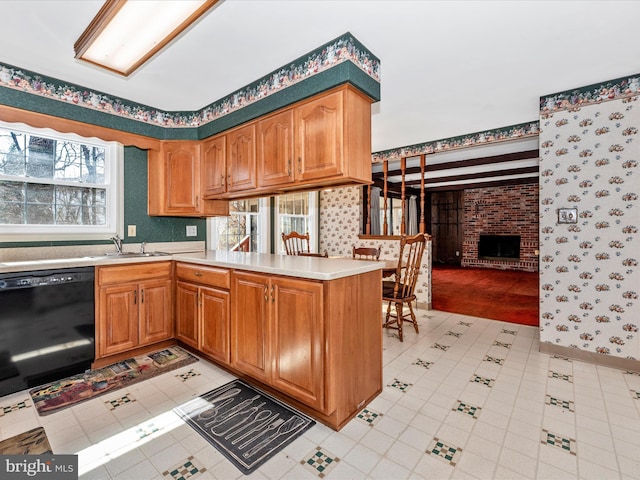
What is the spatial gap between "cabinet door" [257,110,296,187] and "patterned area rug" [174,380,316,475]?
164 centimetres

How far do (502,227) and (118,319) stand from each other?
967 cm

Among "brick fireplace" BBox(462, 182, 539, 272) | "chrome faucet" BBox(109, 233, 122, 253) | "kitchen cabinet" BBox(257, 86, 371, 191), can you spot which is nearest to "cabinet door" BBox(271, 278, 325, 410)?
"kitchen cabinet" BBox(257, 86, 371, 191)

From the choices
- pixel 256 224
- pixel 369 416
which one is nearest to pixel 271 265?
pixel 369 416

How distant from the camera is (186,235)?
12.3 feet

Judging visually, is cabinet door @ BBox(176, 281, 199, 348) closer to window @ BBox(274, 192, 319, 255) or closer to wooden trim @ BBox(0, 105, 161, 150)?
wooden trim @ BBox(0, 105, 161, 150)

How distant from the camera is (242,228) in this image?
461 cm

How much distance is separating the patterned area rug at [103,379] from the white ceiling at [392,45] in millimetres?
2467

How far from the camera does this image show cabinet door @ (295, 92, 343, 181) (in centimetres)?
218

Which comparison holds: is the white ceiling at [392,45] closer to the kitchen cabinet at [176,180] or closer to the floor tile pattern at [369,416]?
the kitchen cabinet at [176,180]

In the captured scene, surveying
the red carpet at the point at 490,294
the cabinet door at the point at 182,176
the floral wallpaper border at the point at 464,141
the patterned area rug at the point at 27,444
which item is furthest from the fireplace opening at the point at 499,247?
the patterned area rug at the point at 27,444

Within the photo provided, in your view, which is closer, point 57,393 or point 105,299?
point 57,393

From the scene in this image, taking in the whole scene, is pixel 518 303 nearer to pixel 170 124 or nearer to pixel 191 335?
pixel 191 335

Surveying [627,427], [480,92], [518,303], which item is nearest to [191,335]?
[627,427]

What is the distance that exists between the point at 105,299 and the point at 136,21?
208cm
